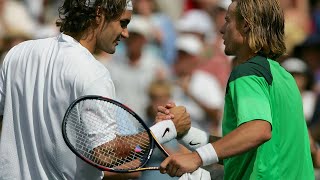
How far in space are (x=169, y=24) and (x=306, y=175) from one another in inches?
267

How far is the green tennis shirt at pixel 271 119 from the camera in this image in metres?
5.07

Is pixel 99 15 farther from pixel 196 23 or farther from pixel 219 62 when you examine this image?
pixel 196 23

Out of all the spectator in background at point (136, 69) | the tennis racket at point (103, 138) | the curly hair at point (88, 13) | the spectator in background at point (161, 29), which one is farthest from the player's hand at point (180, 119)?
the spectator in background at point (161, 29)

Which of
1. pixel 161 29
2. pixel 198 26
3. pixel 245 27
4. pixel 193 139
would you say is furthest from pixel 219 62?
pixel 245 27

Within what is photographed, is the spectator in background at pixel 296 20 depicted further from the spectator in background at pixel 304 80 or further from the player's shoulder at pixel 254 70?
the player's shoulder at pixel 254 70

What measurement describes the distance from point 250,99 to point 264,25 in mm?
514

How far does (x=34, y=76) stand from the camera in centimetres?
549

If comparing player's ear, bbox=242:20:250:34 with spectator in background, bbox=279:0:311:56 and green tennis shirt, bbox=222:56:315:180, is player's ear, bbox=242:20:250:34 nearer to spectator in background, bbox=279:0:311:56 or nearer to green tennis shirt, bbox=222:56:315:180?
green tennis shirt, bbox=222:56:315:180

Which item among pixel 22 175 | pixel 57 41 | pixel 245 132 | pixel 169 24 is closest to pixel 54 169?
pixel 22 175

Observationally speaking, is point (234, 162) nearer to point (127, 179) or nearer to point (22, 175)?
point (127, 179)

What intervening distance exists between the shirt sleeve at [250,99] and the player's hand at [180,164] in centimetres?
27

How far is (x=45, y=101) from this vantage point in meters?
5.41

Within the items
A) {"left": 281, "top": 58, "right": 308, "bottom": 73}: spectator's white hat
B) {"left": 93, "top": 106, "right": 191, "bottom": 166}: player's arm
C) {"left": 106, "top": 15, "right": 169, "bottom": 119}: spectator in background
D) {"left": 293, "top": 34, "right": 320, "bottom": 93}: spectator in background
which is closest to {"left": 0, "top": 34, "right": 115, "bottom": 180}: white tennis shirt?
{"left": 93, "top": 106, "right": 191, "bottom": 166}: player's arm

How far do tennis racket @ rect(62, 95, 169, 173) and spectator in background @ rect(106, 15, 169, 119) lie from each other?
4.67m
